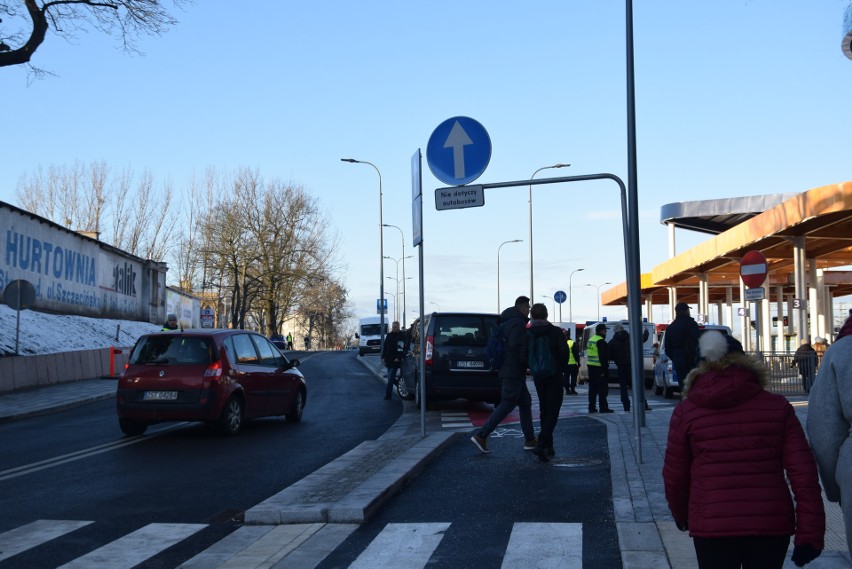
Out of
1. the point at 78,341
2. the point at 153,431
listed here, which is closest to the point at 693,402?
the point at 153,431

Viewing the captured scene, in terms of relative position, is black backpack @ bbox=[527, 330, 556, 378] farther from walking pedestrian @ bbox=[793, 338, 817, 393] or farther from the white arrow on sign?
walking pedestrian @ bbox=[793, 338, 817, 393]

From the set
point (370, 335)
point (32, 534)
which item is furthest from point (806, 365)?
point (370, 335)

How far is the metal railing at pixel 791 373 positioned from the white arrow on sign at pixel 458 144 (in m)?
15.1

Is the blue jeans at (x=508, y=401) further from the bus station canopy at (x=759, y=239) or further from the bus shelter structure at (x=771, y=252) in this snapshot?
the bus station canopy at (x=759, y=239)

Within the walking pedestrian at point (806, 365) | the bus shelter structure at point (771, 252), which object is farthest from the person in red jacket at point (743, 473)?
the walking pedestrian at point (806, 365)

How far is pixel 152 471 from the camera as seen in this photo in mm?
10430

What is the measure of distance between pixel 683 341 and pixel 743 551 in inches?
410

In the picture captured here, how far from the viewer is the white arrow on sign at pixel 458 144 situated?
34.1ft

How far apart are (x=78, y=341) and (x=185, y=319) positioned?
2566 cm

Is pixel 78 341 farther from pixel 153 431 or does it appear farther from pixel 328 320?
pixel 328 320

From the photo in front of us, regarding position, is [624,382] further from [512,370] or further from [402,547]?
[402,547]

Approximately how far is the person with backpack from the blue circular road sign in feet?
6.05

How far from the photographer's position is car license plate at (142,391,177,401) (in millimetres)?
13438

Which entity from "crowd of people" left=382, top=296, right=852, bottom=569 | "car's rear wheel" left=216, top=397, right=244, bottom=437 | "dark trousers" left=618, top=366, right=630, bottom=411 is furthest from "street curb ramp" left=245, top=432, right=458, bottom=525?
"dark trousers" left=618, top=366, right=630, bottom=411
